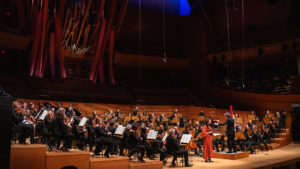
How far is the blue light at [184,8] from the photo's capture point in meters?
25.3

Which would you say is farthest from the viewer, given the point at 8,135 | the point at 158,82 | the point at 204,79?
the point at 158,82

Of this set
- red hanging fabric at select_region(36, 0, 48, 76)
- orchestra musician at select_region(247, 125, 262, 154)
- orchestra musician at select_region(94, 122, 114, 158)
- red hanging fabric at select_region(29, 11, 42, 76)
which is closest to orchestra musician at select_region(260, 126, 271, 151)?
orchestra musician at select_region(247, 125, 262, 154)

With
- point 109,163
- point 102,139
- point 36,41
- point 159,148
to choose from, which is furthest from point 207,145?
A: point 36,41

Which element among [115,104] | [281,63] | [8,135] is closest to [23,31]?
[115,104]

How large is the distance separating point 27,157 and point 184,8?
71.6 feet

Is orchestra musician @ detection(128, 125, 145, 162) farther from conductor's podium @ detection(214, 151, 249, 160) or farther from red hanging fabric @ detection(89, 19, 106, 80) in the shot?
red hanging fabric @ detection(89, 19, 106, 80)

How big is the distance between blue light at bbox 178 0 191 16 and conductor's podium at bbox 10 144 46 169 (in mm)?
21284

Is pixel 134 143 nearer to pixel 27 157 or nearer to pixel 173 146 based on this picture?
pixel 173 146

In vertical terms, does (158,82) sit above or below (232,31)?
below

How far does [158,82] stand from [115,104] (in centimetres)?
827

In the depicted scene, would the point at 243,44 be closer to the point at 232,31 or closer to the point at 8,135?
the point at 232,31

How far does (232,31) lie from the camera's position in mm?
22812

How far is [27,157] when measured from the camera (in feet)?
19.0

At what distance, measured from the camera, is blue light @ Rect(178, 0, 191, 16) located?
82.9 feet
